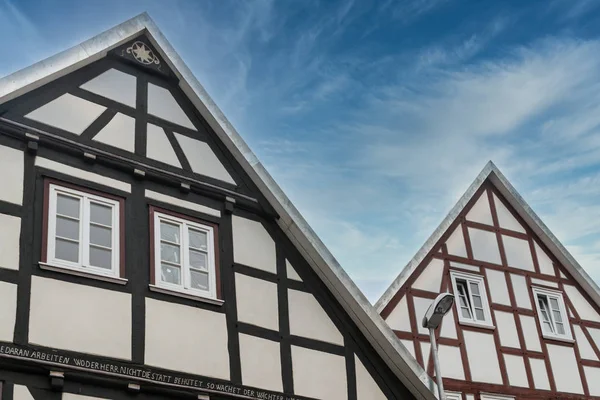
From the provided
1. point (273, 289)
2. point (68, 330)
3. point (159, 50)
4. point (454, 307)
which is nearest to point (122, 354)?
point (68, 330)

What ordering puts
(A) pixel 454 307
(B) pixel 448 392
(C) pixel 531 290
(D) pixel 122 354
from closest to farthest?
(D) pixel 122 354, (B) pixel 448 392, (A) pixel 454 307, (C) pixel 531 290

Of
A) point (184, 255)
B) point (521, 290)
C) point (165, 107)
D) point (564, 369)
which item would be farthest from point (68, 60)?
point (564, 369)

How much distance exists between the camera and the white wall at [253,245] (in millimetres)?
11148

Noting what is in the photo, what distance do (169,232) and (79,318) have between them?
1.96m

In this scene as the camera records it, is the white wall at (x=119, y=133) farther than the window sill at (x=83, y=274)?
Yes

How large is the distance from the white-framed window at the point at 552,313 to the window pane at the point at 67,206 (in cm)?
1023

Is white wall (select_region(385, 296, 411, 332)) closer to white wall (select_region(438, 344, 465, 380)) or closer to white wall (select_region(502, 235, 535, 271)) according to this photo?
white wall (select_region(438, 344, 465, 380))

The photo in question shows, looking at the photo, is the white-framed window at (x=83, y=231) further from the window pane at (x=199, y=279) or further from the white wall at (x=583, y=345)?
the white wall at (x=583, y=345)

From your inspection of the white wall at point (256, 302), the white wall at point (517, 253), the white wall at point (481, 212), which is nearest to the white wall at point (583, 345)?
the white wall at point (517, 253)

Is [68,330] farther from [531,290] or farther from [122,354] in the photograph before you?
[531,290]

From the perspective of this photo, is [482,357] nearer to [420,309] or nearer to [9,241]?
[420,309]

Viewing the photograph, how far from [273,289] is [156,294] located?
188cm

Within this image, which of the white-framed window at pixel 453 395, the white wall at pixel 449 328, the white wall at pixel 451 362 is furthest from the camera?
the white wall at pixel 449 328

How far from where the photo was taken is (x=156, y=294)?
32.3 feet
